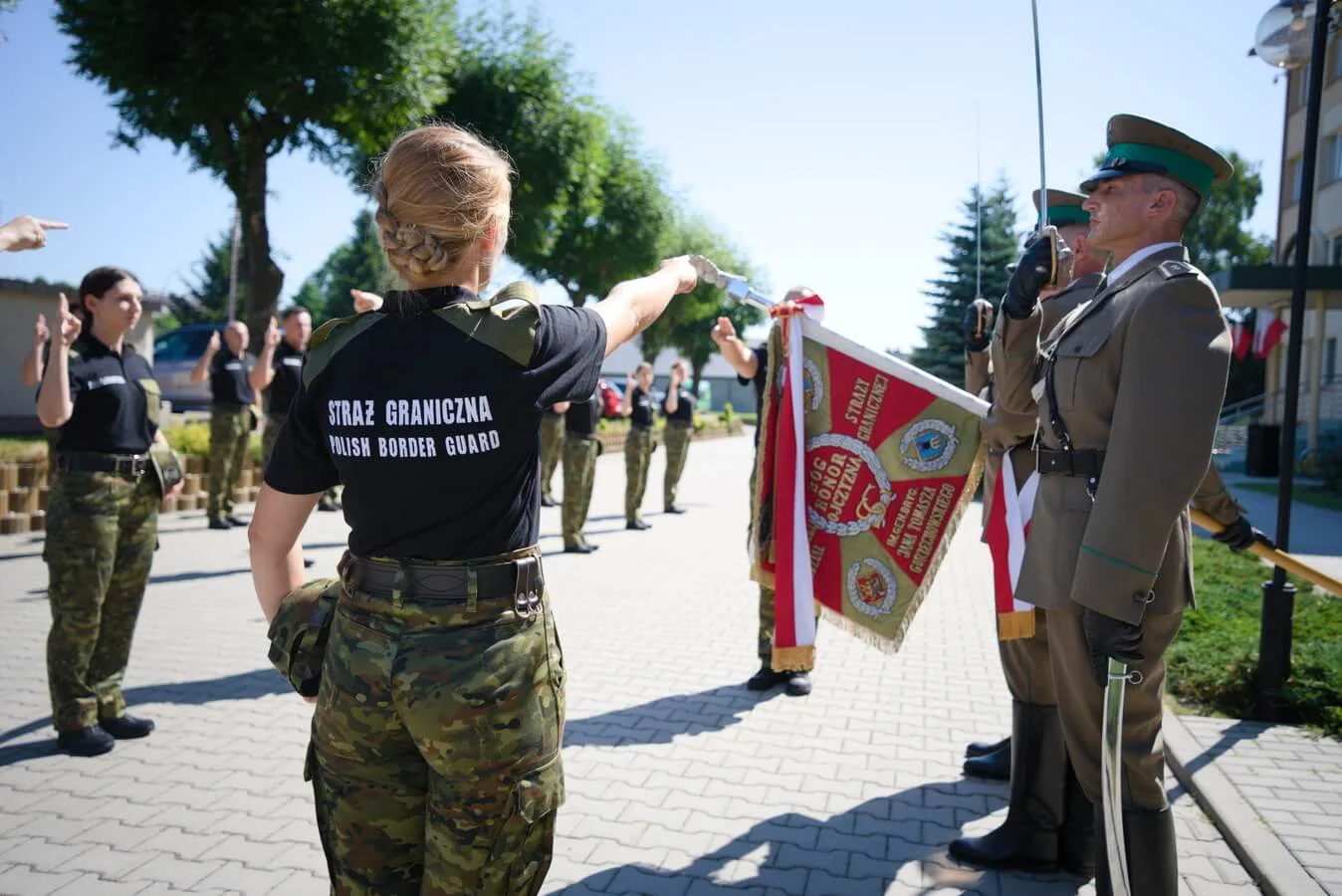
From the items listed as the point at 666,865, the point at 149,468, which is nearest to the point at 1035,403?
the point at 666,865

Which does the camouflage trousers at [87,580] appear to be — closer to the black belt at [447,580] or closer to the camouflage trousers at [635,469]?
the black belt at [447,580]

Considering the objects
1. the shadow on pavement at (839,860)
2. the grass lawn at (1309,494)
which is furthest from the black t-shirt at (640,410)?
the grass lawn at (1309,494)

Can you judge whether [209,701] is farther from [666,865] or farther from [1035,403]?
[1035,403]

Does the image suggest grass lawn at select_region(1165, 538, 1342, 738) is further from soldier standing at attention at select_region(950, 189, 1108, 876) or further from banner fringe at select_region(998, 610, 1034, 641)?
banner fringe at select_region(998, 610, 1034, 641)

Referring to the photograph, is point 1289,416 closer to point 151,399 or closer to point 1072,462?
point 1072,462

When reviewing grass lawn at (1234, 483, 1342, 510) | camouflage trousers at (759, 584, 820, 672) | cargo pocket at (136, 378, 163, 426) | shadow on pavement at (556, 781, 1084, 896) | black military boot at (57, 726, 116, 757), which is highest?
cargo pocket at (136, 378, 163, 426)

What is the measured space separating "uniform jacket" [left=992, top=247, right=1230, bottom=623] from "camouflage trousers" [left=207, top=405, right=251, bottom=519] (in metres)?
11.0

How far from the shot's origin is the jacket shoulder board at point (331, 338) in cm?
204

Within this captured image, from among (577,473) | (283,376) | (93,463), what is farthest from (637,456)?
(93,463)

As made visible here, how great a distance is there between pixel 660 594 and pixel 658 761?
4297 millimetres

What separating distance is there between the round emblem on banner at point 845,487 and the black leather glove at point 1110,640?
1.49 meters

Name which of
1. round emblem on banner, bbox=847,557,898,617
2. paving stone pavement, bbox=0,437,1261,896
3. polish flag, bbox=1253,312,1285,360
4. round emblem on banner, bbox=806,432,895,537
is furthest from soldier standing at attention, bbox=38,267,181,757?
polish flag, bbox=1253,312,1285,360

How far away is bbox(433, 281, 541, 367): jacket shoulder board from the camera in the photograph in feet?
6.45

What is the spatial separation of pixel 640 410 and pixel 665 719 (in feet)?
30.4
